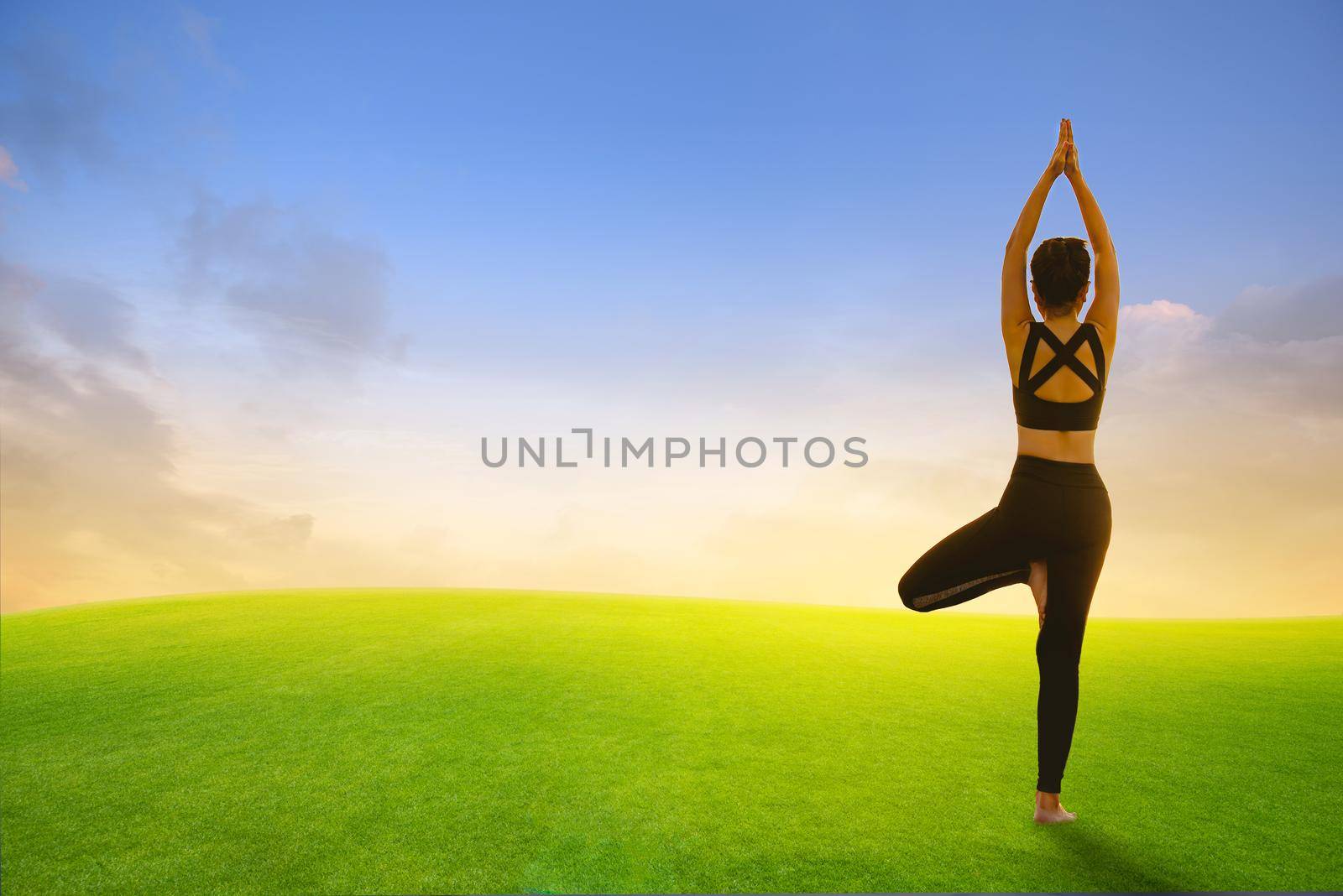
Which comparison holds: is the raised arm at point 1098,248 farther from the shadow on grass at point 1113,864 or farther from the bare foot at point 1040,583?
the shadow on grass at point 1113,864

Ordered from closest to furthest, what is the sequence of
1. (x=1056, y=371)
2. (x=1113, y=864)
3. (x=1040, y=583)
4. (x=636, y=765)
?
(x=1113, y=864)
(x=1056, y=371)
(x=1040, y=583)
(x=636, y=765)

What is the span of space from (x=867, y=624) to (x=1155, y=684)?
4.28 metres

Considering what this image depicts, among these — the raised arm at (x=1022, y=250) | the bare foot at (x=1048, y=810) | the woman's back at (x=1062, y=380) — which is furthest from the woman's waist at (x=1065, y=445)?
the bare foot at (x=1048, y=810)

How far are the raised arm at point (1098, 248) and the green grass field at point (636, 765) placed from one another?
2806mm

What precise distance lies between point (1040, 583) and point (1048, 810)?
1.24 metres

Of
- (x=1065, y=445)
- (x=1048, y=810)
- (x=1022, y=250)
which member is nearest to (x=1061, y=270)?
(x=1022, y=250)

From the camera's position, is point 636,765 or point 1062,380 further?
point 636,765

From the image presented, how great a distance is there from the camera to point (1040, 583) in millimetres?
3891

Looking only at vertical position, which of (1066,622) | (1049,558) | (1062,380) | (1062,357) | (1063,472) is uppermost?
(1062,357)

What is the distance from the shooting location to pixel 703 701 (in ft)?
20.4

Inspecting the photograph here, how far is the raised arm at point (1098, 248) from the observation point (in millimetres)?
3789

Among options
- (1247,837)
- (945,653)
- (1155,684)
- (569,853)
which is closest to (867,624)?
(945,653)

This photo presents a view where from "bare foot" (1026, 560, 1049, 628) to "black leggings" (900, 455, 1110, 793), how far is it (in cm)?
3

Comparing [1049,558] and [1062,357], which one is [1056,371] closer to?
[1062,357]
